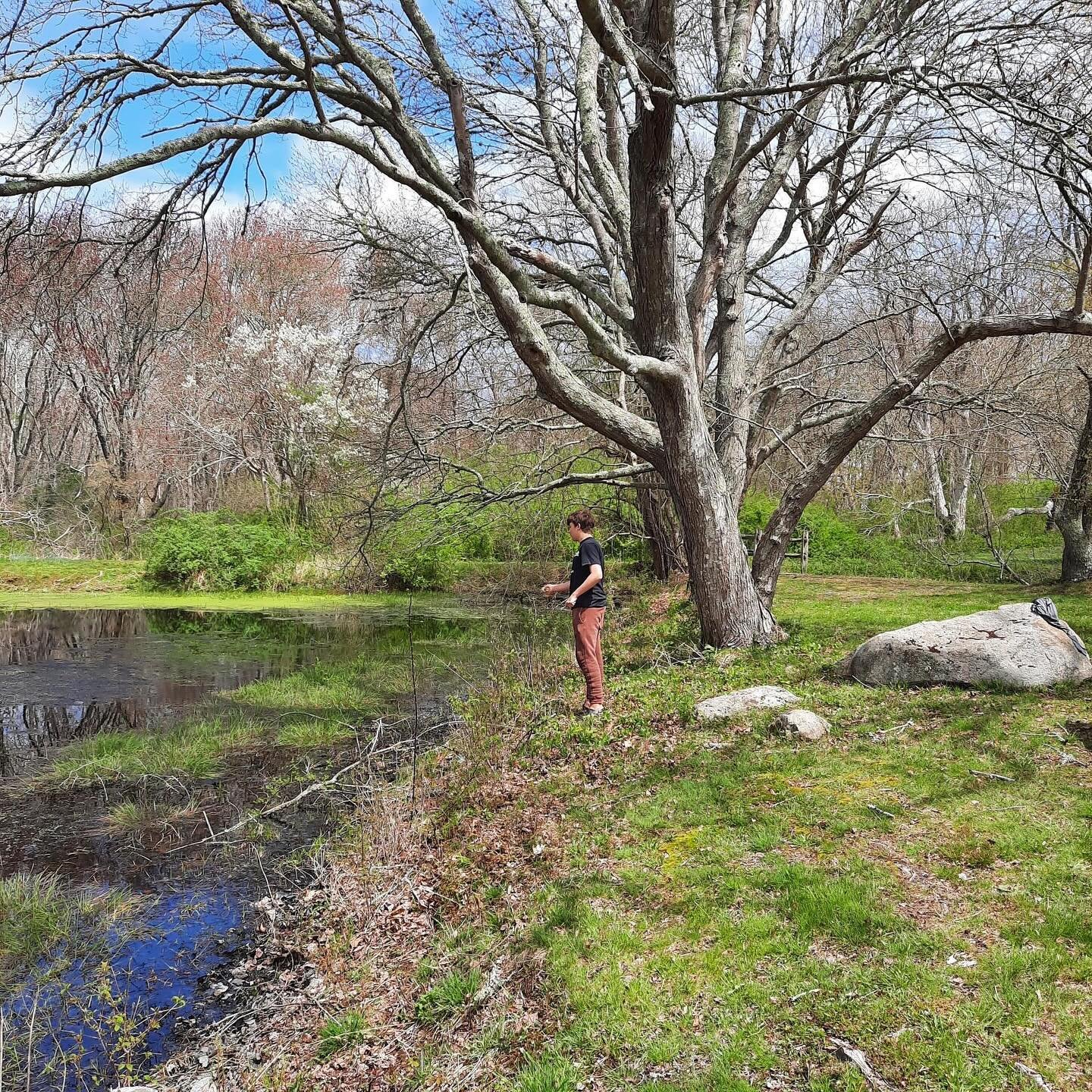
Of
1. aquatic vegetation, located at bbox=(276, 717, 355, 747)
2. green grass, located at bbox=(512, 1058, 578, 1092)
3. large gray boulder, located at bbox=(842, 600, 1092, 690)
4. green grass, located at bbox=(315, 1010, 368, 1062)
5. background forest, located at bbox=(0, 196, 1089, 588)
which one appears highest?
background forest, located at bbox=(0, 196, 1089, 588)

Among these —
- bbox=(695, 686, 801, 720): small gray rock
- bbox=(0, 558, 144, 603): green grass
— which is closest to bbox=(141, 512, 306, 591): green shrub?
bbox=(0, 558, 144, 603): green grass

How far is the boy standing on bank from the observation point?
713cm

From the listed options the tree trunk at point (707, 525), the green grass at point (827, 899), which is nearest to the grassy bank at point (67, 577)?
the tree trunk at point (707, 525)

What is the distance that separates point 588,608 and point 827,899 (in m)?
3.63

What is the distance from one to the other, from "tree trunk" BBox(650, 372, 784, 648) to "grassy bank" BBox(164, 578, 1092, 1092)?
2.15m

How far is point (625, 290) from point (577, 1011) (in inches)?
356

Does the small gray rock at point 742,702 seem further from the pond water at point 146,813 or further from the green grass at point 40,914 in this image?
the green grass at point 40,914

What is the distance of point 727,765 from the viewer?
5.82m

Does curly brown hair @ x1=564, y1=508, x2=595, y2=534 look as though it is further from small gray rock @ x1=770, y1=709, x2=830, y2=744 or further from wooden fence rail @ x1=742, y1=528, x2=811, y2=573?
wooden fence rail @ x1=742, y1=528, x2=811, y2=573

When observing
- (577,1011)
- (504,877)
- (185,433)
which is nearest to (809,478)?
(504,877)

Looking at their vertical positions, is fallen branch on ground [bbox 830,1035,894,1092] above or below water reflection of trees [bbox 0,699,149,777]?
below

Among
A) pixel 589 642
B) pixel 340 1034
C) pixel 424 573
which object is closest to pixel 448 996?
pixel 340 1034

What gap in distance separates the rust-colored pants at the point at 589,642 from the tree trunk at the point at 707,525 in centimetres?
210

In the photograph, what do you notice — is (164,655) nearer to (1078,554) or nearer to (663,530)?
(663,530)
